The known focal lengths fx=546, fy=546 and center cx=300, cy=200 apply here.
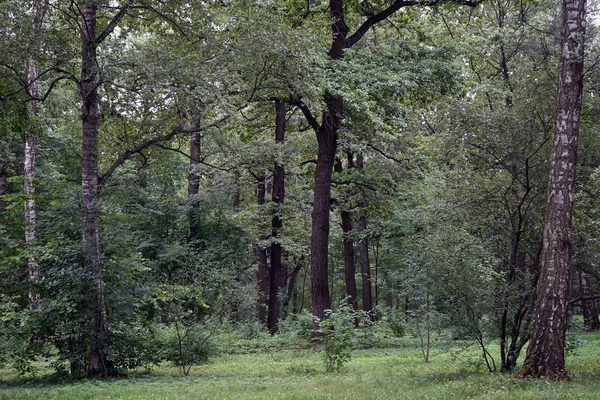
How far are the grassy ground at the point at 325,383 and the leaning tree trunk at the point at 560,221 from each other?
1.75 feet

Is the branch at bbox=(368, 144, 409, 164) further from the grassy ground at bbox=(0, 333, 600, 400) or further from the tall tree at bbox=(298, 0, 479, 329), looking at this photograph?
the grassy ground at bbox=(0, 333, 600, 400)

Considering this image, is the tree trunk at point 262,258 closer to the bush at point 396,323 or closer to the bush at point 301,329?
the bush at point 301,329

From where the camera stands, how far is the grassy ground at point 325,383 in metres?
8.12

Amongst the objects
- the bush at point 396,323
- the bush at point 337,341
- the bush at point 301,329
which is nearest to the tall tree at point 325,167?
the bush at point 301,329

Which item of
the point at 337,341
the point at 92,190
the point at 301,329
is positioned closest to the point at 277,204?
the point at 301,329

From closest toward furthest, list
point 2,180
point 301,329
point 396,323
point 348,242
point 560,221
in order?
point 560,221 → point 301,329 → point 2,180 → point 396,323 → point 348,242

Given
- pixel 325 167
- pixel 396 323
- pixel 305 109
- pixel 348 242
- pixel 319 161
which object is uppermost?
pixel 305 109

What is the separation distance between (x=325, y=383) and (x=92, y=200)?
6.21 m

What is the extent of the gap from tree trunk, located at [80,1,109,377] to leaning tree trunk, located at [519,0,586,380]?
8180 mm

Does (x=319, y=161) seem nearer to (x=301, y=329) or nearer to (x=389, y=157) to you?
(x=389, y=157)

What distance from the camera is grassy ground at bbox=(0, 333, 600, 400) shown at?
320 inches

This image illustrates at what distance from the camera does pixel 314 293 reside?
16.8 m

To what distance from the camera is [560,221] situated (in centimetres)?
906

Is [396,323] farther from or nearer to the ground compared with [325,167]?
nearer to the ground
